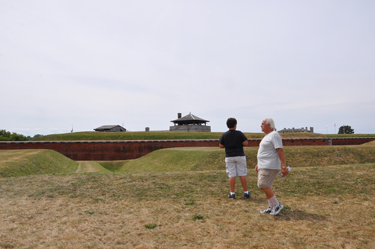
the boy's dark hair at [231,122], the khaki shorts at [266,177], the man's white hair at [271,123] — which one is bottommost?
the khaki shorts at [266,177]

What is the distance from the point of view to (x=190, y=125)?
177ft

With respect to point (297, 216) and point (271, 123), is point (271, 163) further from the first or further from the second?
point (297, 216)

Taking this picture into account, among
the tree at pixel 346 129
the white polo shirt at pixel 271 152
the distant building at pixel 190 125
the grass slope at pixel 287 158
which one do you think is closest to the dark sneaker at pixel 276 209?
the white polo shirt at pixel 271 152

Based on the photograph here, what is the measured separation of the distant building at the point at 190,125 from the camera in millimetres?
53594

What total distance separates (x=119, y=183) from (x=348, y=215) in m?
7.83

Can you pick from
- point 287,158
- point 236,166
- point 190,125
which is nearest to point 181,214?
point 236,166

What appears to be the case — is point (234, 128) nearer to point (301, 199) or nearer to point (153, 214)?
point (301, 199)

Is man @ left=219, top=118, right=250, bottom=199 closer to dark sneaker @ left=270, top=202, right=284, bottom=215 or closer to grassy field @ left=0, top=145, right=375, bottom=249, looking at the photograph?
grassy field @ left=0, top=145, right=375, bottom=249

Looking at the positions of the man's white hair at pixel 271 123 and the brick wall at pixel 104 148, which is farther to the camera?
the brick wall at pixel 104 148

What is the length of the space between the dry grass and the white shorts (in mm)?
804

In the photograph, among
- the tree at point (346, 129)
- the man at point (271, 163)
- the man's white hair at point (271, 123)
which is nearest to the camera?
the man at point (271, 163)

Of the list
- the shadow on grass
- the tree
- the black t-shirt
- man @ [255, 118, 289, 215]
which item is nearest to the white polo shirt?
man @ [255, 118, 289, 215]

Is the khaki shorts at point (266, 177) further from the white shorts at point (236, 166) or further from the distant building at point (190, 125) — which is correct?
the distant building at point (190, 125)

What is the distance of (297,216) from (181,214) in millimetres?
2732
